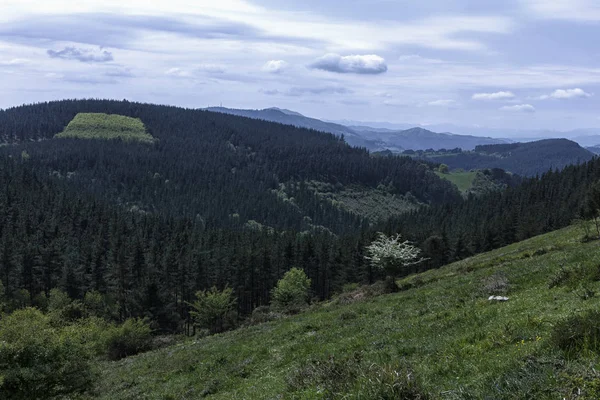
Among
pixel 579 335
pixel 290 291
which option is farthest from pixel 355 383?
pixel 290 291

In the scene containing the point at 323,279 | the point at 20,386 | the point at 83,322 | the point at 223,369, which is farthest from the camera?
the point at 323,279

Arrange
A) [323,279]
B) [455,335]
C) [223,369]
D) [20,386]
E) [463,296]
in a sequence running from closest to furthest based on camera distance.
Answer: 1. [455,335]
2. [20,386]
3. [223,369]
4. [463,296]
5. [323,279]

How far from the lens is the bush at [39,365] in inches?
776

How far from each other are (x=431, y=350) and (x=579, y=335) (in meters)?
5.80

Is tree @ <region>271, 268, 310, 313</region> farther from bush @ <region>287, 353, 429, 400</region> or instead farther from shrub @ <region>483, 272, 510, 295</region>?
bush @ <region>287, 353, 429, 400</region>

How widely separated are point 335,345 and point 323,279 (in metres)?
92.3

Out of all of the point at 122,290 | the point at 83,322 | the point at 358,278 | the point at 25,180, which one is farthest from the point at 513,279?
the point at 25,180

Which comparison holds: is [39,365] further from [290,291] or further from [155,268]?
[155,268]

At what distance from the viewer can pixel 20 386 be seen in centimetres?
2002

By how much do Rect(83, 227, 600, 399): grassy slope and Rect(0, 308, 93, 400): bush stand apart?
9.52ft

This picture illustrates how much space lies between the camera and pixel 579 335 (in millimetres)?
10602

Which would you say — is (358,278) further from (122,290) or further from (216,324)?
(122,290)

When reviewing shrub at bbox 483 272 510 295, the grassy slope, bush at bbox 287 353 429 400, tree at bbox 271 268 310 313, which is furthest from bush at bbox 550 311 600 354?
tree at bbox 271 268 310 313

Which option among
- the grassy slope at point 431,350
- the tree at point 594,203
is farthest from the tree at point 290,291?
the tree at point 594,203
